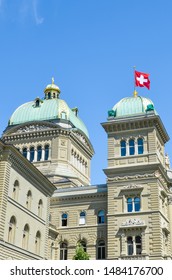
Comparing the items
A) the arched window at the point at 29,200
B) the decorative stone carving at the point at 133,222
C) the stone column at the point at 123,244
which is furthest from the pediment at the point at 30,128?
the arched window at the point at 29,200

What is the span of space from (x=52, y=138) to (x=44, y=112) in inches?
236

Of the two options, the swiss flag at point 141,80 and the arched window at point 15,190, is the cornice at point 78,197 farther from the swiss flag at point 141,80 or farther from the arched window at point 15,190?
the arched window at point 15,190

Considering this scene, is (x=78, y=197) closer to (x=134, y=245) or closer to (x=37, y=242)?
(x=134, y=245)

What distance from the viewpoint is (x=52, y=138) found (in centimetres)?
7244

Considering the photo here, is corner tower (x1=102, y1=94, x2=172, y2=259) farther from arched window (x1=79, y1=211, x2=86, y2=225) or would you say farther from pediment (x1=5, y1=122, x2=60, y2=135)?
pediment (x1=5, y1=122, x2=60, y2=135)

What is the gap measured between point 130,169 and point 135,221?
657 centimetres

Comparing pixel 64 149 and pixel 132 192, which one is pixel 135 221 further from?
pixel 64 149

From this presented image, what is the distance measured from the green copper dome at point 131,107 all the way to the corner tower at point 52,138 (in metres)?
13.9

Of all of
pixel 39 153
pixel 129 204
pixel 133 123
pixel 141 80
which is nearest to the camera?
pixel 129 204

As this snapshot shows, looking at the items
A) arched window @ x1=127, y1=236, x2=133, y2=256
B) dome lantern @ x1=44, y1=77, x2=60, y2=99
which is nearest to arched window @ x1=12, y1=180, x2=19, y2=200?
arched window @ x1=127, y1=236, x2=133, y2=256

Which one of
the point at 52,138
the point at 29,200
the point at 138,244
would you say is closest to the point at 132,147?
the point at 138,244

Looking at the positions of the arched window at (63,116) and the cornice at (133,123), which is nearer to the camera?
the cornice at (133,123)

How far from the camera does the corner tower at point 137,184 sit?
51.5 m
